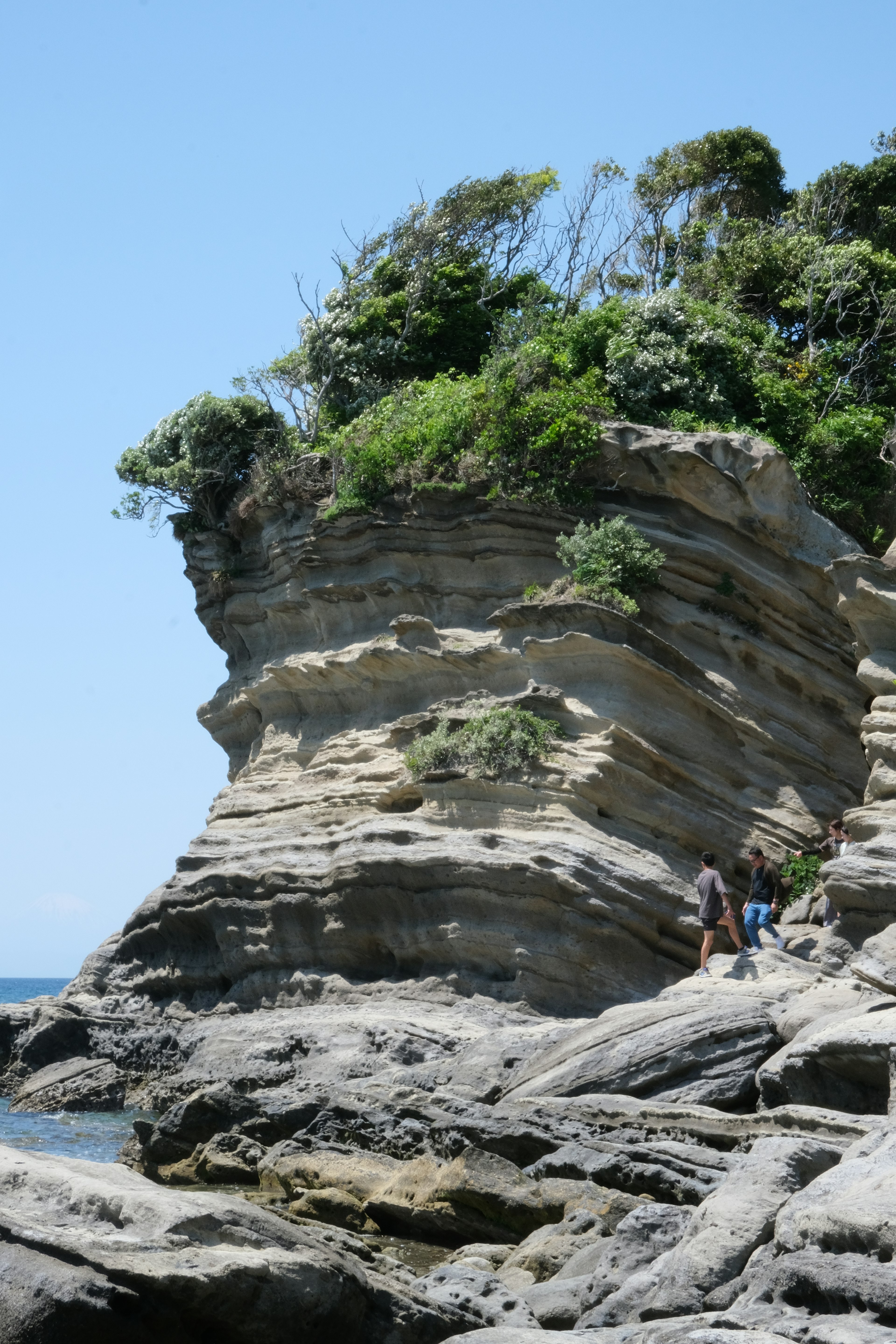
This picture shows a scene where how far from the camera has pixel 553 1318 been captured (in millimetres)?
8422

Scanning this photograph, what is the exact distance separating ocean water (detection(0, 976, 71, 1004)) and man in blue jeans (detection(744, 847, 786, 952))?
50.4 metres

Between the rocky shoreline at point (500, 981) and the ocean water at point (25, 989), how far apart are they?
41680mm

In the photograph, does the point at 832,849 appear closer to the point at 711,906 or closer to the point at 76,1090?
the point at 711,906

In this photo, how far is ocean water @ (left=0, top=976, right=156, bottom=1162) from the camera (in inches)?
659

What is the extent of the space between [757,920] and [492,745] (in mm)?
5221

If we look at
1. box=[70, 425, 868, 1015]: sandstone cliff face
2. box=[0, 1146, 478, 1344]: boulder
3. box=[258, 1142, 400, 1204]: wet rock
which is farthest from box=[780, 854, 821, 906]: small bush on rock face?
box=[0, 1146, 478, 1344]: boulder

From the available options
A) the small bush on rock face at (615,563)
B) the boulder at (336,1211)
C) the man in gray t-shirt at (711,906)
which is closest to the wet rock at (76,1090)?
the boulder at (336,1211)

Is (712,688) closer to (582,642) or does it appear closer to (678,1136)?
(582,642)

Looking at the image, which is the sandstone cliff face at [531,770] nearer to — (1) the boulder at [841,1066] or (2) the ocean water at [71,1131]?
(2) the ocean water at [71,1131]

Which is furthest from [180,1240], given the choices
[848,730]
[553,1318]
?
[848,730]

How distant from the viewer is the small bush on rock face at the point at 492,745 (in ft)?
65.6

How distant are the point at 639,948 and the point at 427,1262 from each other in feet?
26.3

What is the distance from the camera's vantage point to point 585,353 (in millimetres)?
24656

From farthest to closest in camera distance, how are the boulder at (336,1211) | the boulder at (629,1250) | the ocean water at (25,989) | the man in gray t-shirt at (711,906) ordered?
the ocean water at (25,989) → the man in gray t-shirt at (711,906) → the boulder at (336,1211) → the boulder at (629,1250)
